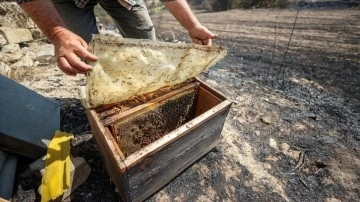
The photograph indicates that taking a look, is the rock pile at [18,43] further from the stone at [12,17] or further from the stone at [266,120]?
the stone at [266,120]

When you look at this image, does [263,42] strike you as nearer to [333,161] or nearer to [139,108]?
[333,161]

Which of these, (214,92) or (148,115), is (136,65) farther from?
(214,92)

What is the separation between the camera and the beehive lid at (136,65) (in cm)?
133

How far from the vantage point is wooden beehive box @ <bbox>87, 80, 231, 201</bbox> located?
1.38 m

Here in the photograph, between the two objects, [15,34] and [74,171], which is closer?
[74,171]

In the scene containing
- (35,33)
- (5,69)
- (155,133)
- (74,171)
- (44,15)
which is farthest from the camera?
(35,33)

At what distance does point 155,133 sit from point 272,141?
1.28 meters

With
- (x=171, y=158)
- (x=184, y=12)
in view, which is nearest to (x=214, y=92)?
(x=171, y=158)

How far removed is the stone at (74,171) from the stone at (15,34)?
3.22 meters

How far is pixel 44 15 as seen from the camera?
1.42 meters

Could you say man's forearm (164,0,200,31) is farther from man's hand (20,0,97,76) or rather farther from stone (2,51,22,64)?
stone (2,51,22,64)

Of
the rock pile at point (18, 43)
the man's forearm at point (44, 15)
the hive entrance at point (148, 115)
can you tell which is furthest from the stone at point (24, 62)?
the hive entrance at point (148, 115)

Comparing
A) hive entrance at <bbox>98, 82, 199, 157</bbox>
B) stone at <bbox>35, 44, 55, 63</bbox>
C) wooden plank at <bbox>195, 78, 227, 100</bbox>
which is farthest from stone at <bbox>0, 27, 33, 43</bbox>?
wooden plank at <bbox>195, 78, 227, 100</bbox>

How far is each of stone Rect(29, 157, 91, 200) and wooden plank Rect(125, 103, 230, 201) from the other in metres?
0.53
